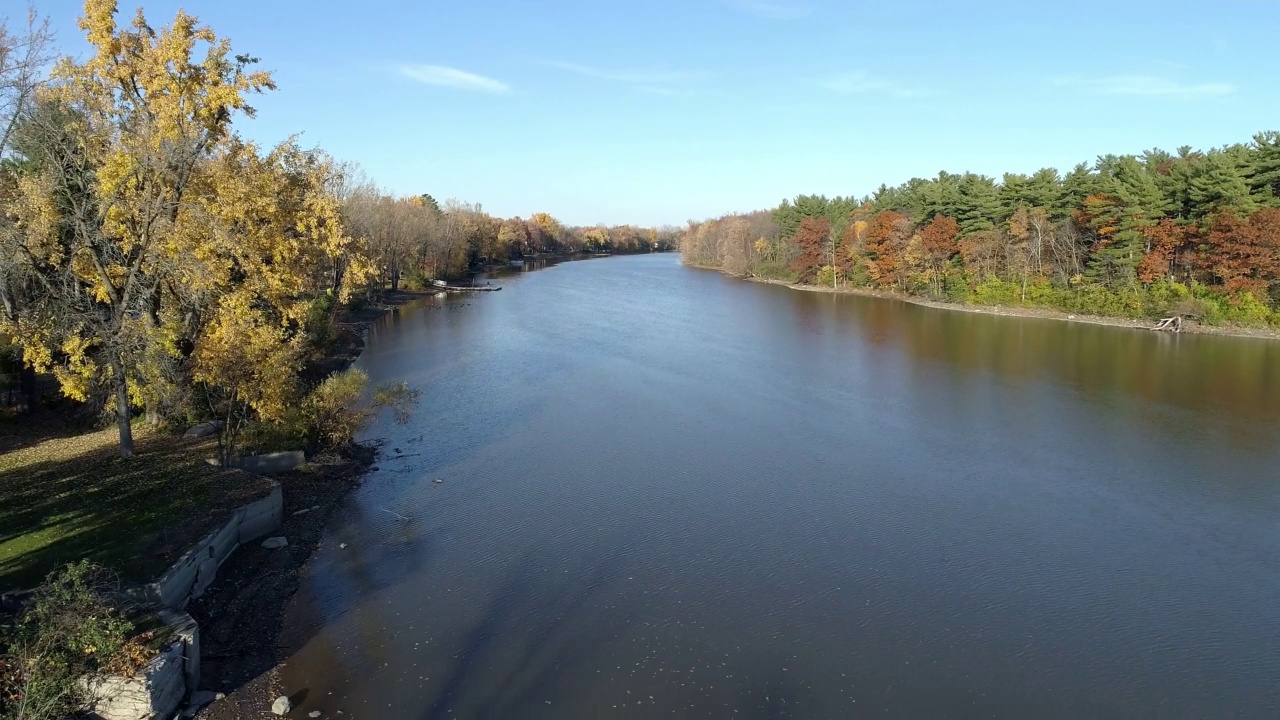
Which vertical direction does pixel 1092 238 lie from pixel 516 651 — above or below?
above

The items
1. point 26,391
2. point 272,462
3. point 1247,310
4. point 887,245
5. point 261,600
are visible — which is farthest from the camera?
point 887,245

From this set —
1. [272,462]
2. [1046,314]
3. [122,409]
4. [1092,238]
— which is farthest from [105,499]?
[1092,238]

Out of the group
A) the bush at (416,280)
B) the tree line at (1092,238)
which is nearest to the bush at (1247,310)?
the tree line at (1092,238)

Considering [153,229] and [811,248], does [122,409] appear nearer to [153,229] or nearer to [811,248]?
[153,229]

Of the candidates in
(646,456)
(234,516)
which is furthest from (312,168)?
(646,456)

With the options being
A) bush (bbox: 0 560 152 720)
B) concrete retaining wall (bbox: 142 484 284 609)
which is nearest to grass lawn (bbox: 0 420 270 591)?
concrete retaining wall (bbox: 142 484 284 609)

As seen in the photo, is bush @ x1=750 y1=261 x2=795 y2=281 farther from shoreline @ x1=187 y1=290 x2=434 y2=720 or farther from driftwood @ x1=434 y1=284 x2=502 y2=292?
shoreline @ x1=187 y1=290 x2=434 y2=720

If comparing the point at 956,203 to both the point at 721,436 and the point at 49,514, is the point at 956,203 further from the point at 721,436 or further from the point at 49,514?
the point at 49,514
